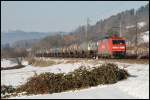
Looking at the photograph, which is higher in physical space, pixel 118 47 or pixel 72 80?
pixel 118 47

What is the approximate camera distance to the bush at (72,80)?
54.8 feet

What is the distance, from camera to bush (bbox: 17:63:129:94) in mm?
16703

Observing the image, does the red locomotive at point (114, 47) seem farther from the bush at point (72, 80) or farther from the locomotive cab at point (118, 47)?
the bush at point (72, 80)

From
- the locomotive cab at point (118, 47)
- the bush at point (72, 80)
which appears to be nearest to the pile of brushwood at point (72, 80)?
the bush at point (72, 80)

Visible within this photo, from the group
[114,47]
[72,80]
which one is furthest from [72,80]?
[114,47]

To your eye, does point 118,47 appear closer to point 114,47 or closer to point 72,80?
point 114,47

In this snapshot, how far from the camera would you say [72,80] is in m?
17.4

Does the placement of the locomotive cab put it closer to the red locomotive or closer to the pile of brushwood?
the red locomotive

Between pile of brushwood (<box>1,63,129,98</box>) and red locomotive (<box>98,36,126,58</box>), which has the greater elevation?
red locomotive (<box>98,36,126,58</box>)

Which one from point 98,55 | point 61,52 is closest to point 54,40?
point 61,52

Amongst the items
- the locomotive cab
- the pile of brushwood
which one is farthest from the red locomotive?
the pile of brushwood

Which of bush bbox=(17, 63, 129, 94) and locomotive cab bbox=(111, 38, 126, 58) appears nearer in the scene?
bush bbox=(17, 63, 129, 94)

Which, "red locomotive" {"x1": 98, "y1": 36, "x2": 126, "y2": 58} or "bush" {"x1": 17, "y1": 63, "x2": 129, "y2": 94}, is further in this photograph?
"red locomotive" {"x1": 98, "y1": 36, "x2": 126, "y2": 58}

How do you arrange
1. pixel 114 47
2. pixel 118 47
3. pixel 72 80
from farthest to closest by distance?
pixel 118 47
pixel 114 47
pixel 72 80
